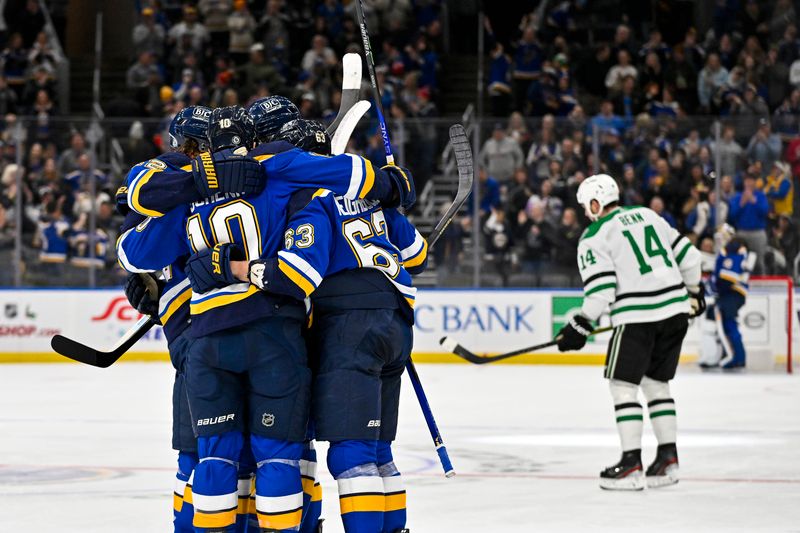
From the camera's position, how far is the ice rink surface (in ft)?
19.2

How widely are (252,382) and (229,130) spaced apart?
0.77 m

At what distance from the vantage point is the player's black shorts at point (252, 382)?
4.41m

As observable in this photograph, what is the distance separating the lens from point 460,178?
5727 millimetres

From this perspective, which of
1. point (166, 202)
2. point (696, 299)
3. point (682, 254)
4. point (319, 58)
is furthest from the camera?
point (319, 58)

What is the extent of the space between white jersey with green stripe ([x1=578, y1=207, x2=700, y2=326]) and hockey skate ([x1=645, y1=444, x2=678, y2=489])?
0.59 metres

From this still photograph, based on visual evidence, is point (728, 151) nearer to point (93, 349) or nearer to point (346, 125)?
point (346, 125)

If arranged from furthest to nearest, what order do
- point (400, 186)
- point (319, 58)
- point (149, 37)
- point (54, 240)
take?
point (149, 37) → point (319, 58) → point (54, 240) → point (400, 186)

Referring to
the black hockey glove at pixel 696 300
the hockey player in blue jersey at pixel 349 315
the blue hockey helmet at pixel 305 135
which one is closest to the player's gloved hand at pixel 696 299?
the black hockey glove at pixel 696 300

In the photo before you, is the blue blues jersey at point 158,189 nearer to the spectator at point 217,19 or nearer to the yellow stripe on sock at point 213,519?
the yellow stripe on sock at point 213,519

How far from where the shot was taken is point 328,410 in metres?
4.53

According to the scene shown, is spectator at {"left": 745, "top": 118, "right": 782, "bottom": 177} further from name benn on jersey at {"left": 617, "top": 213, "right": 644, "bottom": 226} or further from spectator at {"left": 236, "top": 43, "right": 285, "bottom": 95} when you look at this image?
name benn on jersey at {"left": 617, "top": 213, "right": 644, "bottom": 226}

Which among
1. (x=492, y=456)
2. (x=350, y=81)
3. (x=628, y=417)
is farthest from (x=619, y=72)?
(x=350, y=81)

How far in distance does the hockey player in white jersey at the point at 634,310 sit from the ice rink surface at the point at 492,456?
0.92 ft

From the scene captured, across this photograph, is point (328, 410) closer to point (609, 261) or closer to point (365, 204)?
point (365, 204)
